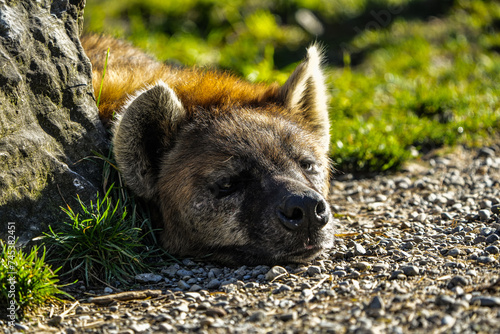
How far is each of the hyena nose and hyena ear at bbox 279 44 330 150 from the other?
3.71 ft

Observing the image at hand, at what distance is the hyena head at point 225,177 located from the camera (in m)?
3.70

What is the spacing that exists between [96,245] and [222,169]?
37.4 inches

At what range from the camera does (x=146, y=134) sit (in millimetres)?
4109

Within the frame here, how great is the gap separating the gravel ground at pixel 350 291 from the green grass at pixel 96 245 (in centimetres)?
14

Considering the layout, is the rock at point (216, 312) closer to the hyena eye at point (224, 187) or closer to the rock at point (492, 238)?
the hyena eye at point (224, 187)

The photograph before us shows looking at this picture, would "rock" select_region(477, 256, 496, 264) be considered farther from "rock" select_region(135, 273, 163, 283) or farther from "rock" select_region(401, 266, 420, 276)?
"rock" select_region(135, 273, 163, 283)

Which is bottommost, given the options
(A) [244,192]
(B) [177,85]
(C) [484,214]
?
(A) [244,192]

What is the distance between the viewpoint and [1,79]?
3629 mm

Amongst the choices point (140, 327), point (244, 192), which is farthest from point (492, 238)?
point (140, 327)

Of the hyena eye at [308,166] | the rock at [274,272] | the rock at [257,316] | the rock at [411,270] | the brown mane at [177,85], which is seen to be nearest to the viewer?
the rock at [257,316]

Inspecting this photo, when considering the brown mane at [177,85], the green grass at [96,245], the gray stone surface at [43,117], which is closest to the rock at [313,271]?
the green grass at [96,245]

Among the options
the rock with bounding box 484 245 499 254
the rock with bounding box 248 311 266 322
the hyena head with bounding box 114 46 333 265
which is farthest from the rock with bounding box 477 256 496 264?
the rock with bounding box 248 311 266 322

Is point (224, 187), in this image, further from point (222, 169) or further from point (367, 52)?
point (367, 52)

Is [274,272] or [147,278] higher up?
[274,272]
